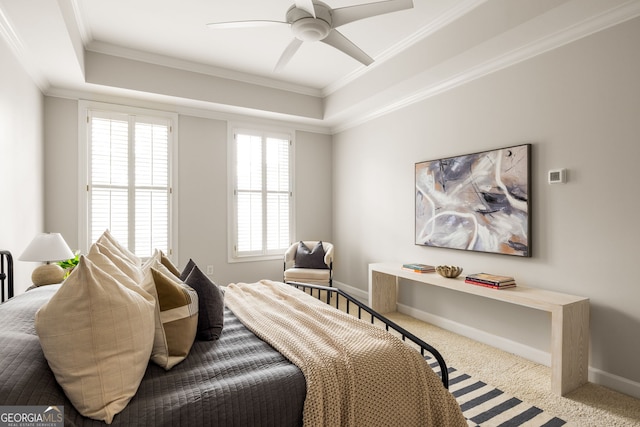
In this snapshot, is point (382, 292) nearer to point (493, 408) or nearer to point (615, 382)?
point (493, 408)

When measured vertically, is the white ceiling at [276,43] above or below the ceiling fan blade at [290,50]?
above

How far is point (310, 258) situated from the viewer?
15.1 feet

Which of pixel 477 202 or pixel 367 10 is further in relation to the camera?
pixel 477 202

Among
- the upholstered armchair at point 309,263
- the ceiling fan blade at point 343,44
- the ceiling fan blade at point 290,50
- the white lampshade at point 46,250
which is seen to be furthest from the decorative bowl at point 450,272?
the white lampshade at point 46,250

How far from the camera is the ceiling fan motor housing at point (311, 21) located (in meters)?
2.21

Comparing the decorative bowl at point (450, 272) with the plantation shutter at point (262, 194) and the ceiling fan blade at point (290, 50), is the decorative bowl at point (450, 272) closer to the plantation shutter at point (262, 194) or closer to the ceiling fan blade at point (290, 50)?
the ceiling fan blade at point (290, 50)

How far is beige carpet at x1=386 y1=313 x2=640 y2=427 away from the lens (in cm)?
209

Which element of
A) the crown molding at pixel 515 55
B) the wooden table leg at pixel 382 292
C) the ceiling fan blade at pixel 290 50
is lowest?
the wooden table leg at pixel 382 292

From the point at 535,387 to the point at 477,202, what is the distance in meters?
1.56

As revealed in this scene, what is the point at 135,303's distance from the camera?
1.27 meters

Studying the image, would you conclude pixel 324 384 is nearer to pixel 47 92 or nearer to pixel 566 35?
pixel 566 35

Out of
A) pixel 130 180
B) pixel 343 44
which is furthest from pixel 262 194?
pixel 343 44

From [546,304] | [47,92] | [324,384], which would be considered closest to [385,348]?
[324,384]

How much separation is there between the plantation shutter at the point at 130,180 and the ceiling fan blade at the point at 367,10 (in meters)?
2.92
